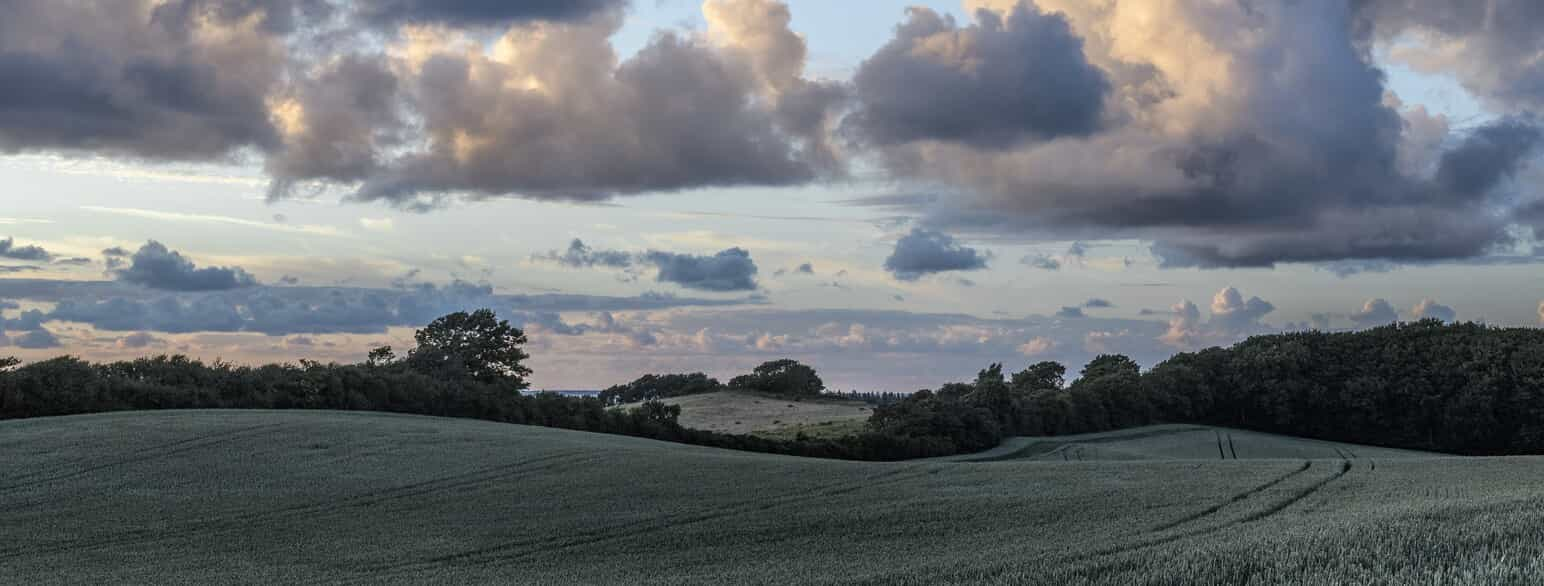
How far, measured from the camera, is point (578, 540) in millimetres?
19234

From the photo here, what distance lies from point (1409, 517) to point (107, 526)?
21.3 meters

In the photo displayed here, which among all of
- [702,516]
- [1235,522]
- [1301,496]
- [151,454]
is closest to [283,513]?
[702,516]

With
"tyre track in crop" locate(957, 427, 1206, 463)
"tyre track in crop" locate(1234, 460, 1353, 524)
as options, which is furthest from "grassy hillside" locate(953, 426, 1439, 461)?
"tyre track in crop" locate(1234, 460, 1353, 524)

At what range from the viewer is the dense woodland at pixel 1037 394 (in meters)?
47.2

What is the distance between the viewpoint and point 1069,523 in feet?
62.1

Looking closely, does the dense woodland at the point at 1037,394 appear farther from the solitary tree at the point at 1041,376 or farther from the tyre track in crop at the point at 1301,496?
the tyre track in crop at the point at 1301,496

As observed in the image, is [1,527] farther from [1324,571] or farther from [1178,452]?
[1178,452]

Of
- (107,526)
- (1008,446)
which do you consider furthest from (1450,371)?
(107,526)

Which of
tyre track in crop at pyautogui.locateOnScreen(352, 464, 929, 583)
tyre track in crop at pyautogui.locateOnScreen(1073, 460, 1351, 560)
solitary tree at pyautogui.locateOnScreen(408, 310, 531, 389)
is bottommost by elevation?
tyre track in crop at pyautogui.locateOnScreen(352, 464, 929, 583)

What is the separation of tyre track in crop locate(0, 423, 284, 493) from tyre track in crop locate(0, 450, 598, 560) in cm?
621

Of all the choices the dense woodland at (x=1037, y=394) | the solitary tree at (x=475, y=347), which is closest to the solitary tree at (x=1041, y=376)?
the dense woodland at (x=1037, y=394)

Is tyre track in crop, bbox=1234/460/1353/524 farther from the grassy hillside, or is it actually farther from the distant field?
the distant field

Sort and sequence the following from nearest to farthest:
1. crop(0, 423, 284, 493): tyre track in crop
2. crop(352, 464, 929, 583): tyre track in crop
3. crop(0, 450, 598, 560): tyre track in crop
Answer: crop(352, 464, 929, 583): tyre track in crop
crop(0, 450, 598, 560): tyre track in crop
crop(0, 423, 284, 493): tyre track in crop

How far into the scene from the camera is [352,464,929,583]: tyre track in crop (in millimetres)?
17547
